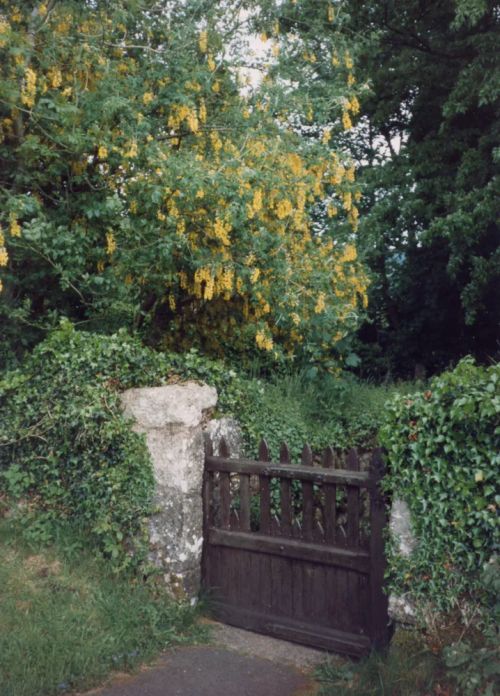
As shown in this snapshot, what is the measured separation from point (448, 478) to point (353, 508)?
926mm

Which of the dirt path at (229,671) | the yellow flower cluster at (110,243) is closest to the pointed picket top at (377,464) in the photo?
the dirt path at (229,671)

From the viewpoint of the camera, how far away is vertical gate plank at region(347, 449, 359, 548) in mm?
5039

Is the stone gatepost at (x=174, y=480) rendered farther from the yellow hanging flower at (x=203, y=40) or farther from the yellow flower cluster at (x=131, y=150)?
the yellow hanging flower at (x=203, y=40)

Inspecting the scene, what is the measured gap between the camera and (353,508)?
16.6ft

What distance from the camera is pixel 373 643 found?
16.2ft

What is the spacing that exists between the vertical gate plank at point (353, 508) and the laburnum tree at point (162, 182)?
7.09ft

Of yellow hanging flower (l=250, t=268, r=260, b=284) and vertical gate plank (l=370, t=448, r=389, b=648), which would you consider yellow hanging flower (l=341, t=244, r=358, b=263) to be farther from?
vertical gate plank (l=370, t=448, r=389, b=648)

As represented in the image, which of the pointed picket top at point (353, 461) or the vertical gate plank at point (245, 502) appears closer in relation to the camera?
the pointed picket top at point (353, 461)

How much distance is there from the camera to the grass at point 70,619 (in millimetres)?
4555

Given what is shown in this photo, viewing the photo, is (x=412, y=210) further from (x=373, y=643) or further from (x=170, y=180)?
(x=373, y=643)

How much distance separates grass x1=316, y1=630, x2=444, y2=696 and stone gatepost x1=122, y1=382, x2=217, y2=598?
135cm

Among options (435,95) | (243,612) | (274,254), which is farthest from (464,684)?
(435,95)

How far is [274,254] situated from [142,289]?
1380mm

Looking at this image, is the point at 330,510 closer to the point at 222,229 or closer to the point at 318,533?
the point at 318,533
